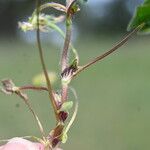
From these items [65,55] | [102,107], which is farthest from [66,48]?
[102,107]

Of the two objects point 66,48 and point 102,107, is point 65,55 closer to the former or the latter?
point 66,48

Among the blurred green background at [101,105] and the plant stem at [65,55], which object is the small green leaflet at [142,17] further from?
the blurred green background at [101,105]

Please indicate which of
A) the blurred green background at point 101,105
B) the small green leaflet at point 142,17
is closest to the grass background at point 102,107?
the blurred green background at point 101,105

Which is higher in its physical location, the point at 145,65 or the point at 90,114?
the point at 90,114

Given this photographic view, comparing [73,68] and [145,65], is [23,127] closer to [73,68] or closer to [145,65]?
[145,65]

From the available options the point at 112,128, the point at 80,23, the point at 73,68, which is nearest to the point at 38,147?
the point at 73,68

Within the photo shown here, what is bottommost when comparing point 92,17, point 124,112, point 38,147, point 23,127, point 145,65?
point 92,17
